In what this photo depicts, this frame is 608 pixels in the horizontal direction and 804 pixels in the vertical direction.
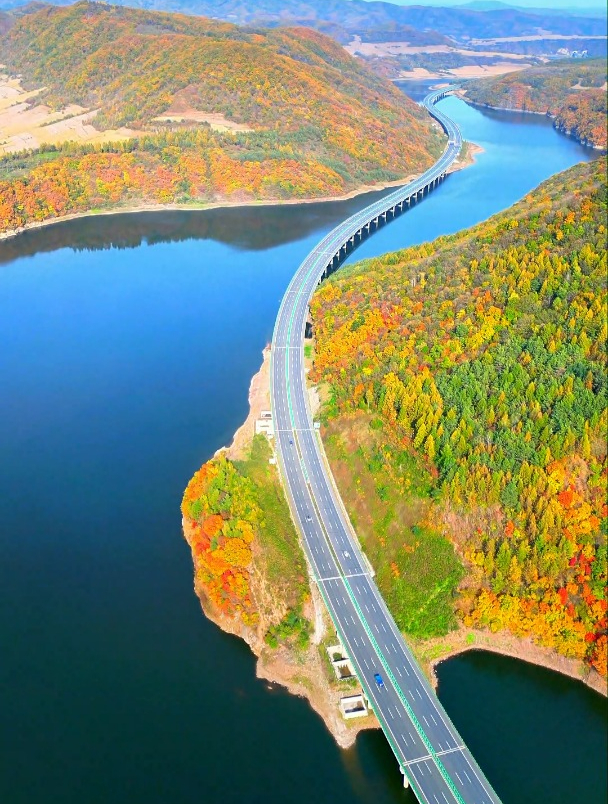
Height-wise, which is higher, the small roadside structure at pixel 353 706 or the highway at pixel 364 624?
the highway at pixel 364 624

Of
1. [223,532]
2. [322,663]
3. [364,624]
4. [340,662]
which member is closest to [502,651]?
[364,624]

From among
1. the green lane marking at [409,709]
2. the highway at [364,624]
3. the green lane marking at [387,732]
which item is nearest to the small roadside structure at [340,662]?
the highway at [364,624]

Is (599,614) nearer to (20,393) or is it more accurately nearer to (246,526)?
(246,526)

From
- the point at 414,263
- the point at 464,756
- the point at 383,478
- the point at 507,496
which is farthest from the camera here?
the point at 414,263

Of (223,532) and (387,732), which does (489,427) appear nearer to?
(223,532)

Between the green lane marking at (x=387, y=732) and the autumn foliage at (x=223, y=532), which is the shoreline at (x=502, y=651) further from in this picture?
the autumn foliage at (x=223, y=532)

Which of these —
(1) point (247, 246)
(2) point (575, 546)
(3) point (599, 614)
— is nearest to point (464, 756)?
(3) point (599, 614)

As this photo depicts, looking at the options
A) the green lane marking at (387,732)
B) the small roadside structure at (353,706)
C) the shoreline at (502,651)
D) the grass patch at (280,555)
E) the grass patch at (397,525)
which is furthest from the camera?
the grass patch at (397,525)
